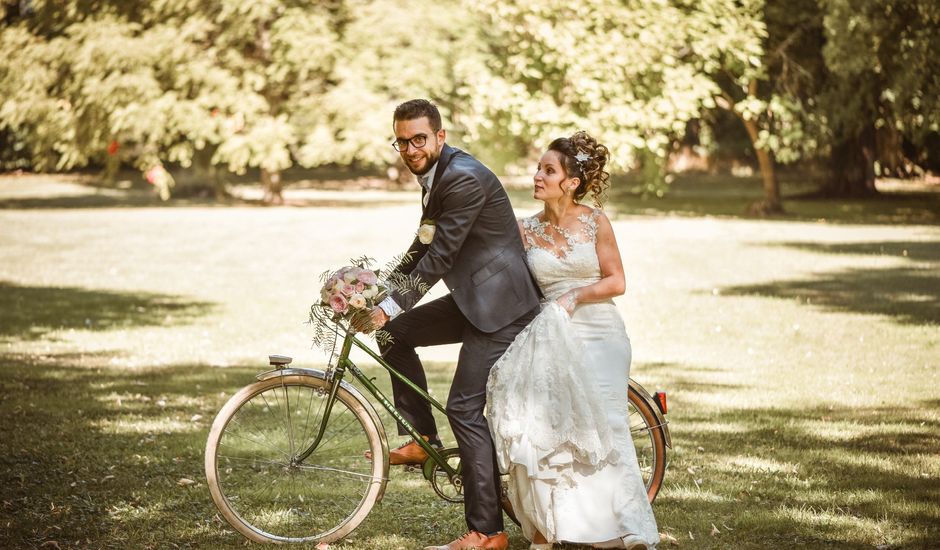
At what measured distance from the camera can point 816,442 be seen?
7.24 meters

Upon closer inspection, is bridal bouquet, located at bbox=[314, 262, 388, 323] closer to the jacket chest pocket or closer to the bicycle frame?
the bicycle frame

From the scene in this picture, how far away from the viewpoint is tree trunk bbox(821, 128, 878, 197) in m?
37.8

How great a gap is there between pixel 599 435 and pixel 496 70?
1199 inches

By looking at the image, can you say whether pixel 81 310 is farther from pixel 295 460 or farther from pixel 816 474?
pixel 816 474

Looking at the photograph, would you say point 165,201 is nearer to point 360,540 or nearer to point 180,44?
point 180,44

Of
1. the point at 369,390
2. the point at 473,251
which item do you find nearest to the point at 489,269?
the point at 473,251

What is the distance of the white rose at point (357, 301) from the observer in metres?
4.59

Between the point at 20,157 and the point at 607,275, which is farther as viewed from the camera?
the point at 20,157

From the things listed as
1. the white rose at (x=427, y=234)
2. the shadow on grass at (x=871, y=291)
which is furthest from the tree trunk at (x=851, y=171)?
the white rose at (x=427, y=234)

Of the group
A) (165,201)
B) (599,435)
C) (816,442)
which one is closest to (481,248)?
(599,435)

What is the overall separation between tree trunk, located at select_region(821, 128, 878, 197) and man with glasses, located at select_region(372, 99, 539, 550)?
3556 cm

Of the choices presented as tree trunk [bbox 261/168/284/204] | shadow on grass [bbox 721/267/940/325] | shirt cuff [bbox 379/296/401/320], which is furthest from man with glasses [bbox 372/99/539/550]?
tree trunk [bbox 261/168/284/204]

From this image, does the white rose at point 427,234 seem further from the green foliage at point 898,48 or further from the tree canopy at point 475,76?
the tree canopy at point 475,76

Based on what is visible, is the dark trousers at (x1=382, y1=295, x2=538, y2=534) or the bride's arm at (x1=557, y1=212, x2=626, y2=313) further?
the bride's arm at (x1=557, y1=212, x2=626, y2=313)
